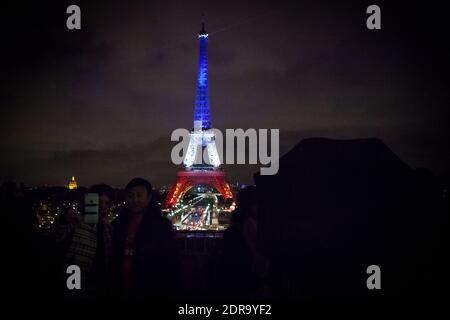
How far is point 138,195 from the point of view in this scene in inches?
180

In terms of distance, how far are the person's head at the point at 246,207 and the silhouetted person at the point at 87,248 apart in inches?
66.8

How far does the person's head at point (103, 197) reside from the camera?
210 inches

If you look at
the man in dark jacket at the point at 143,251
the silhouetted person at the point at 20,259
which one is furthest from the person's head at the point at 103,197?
the silhouetted person at the point at 20,259

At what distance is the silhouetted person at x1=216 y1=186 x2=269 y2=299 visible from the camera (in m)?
4.30

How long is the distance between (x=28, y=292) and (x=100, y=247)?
1.29m

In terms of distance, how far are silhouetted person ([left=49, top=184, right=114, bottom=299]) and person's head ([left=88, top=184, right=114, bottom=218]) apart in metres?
0.26

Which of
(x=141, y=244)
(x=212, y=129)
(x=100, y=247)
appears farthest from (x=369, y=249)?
(x=212, y=129)

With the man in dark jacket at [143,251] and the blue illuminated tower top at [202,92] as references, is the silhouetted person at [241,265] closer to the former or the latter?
the man in dark jacket at [143,251]

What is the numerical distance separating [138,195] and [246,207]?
1.24 metres

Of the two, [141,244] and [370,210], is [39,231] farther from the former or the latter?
[370,210]

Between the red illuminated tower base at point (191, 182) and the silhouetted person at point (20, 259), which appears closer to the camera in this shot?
the silhouetted person at point (20, 259)

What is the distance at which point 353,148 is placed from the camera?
199 inches

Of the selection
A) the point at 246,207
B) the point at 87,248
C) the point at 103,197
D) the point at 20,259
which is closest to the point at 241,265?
the point at 246,207

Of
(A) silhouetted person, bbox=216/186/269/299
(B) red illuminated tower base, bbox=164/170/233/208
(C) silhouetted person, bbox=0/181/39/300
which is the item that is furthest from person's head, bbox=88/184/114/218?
(B) red illuminated tower base, bbox=164/170/233/208
